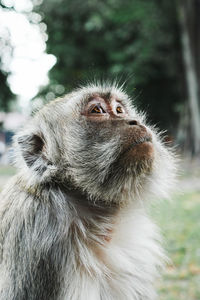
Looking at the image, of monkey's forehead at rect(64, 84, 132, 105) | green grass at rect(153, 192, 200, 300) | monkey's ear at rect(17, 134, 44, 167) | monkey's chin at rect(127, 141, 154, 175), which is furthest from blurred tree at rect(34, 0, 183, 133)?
monkey's chin at rect(127, 141, 154, 175)

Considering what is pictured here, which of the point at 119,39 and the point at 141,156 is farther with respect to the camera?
the point at 119,39

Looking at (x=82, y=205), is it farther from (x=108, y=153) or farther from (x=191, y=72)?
(x=191, y=72)

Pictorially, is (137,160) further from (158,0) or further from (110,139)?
(158,0)

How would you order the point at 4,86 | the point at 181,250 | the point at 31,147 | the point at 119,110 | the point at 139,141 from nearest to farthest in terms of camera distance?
the point at 139,141 < the point at 31,147 < the point at 119,110 < the point at 181,250 < the point at 4,86

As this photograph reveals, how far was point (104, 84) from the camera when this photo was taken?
10.9 ft

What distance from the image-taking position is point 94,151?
8.27ft

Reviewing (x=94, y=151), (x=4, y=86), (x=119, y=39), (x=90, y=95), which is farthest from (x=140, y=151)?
(x=119, y=39)

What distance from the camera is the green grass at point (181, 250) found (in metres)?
3.93

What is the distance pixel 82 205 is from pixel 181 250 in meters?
3.09

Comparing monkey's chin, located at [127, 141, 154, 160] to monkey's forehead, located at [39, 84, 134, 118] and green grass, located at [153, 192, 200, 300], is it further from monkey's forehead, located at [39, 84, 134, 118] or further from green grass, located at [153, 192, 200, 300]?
green grass, located at [153, 192, 200, 300]

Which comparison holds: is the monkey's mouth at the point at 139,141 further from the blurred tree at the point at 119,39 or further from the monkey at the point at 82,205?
the blurred tree at the point at 119,39

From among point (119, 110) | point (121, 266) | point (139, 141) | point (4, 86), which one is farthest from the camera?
point (4, 86)

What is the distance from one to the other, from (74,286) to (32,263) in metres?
0.30

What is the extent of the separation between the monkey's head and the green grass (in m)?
0.71
